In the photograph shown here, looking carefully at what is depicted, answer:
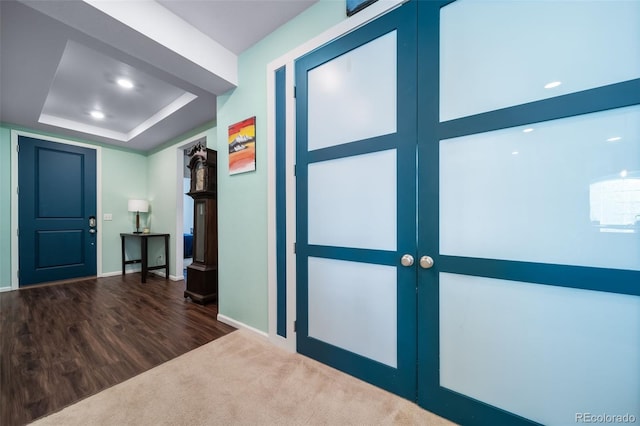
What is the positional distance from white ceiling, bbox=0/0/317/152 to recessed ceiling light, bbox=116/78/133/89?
1.8 inches

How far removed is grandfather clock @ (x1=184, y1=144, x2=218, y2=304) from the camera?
3.00 meters

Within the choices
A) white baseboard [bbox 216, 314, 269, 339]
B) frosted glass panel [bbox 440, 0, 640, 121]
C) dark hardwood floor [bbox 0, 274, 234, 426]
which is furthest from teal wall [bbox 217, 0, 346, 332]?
frosted glass panel [bbox 440, 0, 640, 121]

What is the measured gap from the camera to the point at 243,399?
4.50ft

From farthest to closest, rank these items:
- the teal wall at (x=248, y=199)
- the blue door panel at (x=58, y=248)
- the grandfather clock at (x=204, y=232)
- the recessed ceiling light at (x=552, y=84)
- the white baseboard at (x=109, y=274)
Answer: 1. the white baseboard at (x=109, y=274)
2. the blue door panel at (x=58, y=248)
3. the grandfather clock at (x=204, y=232)
4. the teal wall at (x=248, y=199)
5. the recessed ceiling light at (x=552, y=84)

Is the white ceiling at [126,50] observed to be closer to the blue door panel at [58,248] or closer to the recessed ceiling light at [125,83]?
the recessed ceiling light at [125,83]

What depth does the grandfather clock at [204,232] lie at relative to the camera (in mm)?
3004

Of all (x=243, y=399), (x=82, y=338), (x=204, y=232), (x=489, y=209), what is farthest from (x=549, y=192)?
(x=82, y=338)

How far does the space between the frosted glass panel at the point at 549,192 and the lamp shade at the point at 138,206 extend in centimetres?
531

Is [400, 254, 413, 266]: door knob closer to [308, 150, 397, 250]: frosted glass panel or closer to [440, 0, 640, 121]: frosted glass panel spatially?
[308, 150, 397, 250]: frosted glass panel

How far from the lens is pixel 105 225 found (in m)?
4.39

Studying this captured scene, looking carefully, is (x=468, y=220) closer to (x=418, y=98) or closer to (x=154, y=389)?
(x=418, y=98)

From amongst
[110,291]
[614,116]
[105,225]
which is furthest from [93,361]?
[105,225]

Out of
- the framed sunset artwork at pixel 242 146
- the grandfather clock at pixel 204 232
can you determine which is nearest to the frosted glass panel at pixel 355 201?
the framed sunset artwork at pixel 242 146

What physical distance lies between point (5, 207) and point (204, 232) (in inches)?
127
